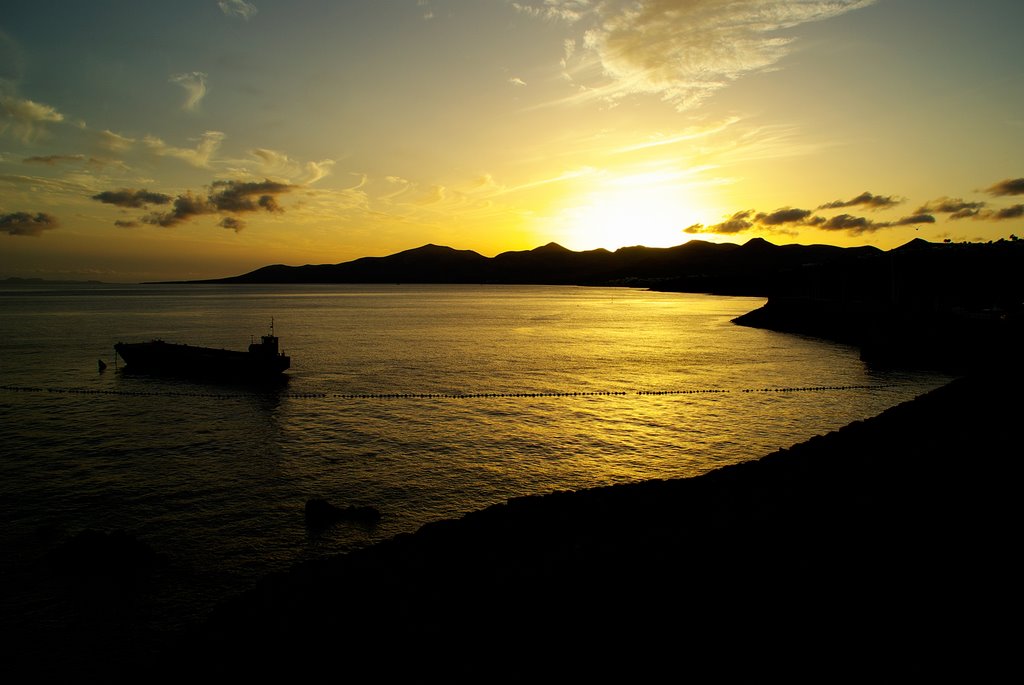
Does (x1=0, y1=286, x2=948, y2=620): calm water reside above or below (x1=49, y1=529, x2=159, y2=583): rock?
below

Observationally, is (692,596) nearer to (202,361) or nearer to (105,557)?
(105,557)

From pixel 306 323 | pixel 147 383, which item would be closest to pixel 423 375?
pixel 147 383

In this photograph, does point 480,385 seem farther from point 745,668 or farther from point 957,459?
point 745,668

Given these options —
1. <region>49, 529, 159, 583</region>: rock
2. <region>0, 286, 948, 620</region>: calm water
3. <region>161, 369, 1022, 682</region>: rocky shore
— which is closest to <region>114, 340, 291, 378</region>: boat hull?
<region>0, 286, 948, 620</region>: calm water

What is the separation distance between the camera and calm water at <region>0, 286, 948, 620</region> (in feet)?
68.1

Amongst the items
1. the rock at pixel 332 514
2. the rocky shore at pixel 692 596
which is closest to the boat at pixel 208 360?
the rock at pixel 332 514

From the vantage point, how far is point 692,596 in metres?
10.1

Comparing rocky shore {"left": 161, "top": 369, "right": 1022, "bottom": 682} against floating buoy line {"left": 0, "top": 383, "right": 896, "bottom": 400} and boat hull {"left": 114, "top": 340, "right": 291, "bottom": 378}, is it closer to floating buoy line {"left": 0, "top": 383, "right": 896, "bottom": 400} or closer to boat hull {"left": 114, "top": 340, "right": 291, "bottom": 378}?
floating buoy line {"left": 0, "top": 383, "right": 896, "bottom": 400}

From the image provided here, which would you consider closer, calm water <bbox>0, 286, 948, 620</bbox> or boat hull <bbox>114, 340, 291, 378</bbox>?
calm water <bbox>0, 286, 948, 620</bbox>

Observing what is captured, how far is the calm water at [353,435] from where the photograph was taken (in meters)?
20.8

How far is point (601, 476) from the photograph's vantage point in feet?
86.5

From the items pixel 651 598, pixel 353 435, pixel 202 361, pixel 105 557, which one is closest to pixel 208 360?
pixel 202 361

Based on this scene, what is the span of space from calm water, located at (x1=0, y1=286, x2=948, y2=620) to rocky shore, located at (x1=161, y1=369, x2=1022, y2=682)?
5.96m

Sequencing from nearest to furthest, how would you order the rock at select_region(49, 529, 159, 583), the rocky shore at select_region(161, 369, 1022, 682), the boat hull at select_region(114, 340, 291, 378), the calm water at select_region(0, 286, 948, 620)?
the rocky shore at select_region(161, 369, 1022, 682), the rock at select_region(49, 529, 159, 583), the calm water at select_region(0, 286, 948, 620), the boat hull at select_region(114, 340, 291, 378)
